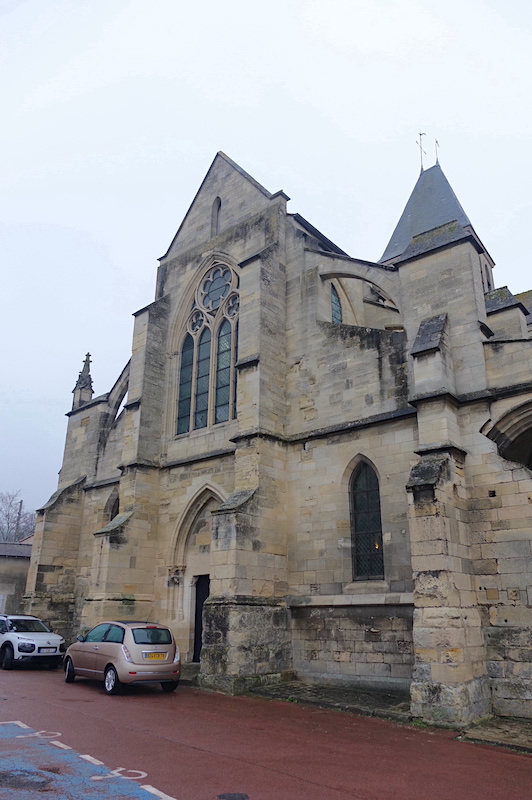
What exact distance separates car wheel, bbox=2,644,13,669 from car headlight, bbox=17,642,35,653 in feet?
0.80

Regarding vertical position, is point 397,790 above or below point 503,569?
below

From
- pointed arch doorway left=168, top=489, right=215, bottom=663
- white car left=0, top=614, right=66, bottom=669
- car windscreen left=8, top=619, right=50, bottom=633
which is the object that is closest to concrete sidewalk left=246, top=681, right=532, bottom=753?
pointed arch doorway left=168, top=489, right=215, bottom=663

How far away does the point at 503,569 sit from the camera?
388 inches

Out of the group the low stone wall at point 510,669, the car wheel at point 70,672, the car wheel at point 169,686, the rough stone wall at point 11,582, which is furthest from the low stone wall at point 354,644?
the rough stone wall at point 11,582

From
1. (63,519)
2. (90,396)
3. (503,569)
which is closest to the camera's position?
(503,569)

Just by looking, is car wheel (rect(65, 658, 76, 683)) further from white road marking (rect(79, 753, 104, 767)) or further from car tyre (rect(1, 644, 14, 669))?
white road marking (rect(79, 753, 104, 767))

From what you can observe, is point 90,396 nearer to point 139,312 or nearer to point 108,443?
point 108,443

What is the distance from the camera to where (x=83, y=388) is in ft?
71.9

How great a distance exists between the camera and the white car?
47.9ft

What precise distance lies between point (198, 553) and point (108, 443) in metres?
6.03

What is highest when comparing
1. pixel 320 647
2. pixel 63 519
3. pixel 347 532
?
pixel 63 519

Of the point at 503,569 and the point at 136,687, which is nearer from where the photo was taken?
the point at 503,569

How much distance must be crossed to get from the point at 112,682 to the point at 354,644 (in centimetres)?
447

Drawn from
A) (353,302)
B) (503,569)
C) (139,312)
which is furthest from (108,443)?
(503,569)
